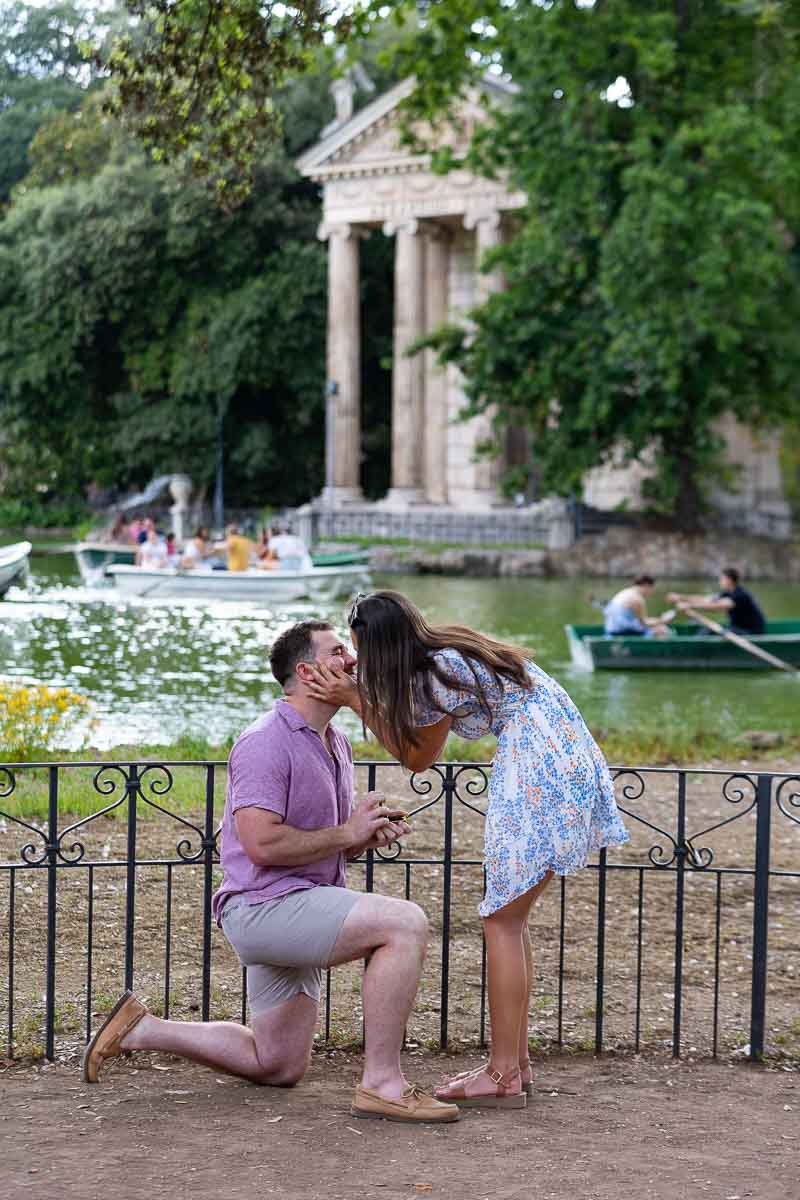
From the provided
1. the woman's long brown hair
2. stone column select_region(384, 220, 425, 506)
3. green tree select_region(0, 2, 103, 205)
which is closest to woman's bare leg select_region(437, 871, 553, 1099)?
the woman's long brown hair

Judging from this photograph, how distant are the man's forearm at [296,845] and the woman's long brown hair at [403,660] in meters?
0.35

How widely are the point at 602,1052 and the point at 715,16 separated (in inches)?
1304

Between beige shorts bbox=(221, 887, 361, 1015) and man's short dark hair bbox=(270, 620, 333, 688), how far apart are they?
65 centimetres

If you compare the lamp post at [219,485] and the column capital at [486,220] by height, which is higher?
the column capital at [486,220]

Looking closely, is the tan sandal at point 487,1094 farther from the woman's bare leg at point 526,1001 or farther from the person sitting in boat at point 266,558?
the person sitting in boat at point 266,558

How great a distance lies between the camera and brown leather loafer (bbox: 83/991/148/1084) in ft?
16.9

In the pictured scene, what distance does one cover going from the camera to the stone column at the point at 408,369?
4922 centimetres

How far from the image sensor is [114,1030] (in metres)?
5.14

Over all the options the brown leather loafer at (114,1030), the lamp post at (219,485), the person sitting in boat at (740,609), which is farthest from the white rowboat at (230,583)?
the brown leather loafer at (114,1030)

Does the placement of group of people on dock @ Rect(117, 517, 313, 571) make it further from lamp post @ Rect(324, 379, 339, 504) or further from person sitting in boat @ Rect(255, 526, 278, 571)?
lamp post @ Rect(324, 379, 339, 504)

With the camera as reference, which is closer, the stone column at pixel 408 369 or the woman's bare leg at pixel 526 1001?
the woman's bare leg at pixel 526 1001

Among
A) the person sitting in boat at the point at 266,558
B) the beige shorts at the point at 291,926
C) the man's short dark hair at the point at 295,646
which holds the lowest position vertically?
the beige shorts at the point at 291,926

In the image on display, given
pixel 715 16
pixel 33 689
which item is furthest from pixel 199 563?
pixel 33 689

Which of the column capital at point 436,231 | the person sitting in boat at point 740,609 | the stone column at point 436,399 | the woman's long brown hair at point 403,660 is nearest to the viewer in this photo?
the woman's long brown hair at point 403,660
